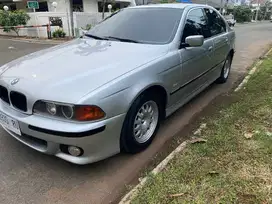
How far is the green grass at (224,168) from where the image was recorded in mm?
2381

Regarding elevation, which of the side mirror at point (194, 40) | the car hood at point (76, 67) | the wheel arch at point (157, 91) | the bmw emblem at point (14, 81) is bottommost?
the wheel arch at point (157, 91)

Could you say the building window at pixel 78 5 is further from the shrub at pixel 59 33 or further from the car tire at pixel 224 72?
the car tire at pixel 224 72

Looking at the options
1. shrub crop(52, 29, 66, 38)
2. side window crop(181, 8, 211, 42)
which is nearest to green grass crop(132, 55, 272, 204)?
side window crop(181, 8, 211, 42)

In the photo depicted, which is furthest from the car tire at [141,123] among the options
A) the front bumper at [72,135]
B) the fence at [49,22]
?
the fence at [49,22]

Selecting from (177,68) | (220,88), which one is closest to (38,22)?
(220,88)

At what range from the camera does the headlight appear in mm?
2422

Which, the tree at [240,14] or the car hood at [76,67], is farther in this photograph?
the tree at [240,14]

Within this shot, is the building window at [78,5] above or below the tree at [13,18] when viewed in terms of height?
above

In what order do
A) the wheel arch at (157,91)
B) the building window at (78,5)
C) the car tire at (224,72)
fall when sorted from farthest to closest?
1. the building window at (78,5)
2. the car tire at (224,72)
3. the wheel arch at (157,91)

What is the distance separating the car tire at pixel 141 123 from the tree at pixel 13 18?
56.1 feet

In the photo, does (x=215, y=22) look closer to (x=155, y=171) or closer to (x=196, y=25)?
(x=196, y=25)

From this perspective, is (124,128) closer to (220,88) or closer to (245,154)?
(245,154)

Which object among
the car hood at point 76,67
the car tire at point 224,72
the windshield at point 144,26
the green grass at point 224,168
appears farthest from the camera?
the car tire at point 224,72

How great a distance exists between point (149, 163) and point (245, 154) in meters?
1.04
